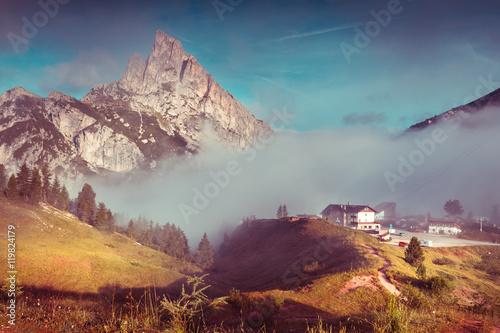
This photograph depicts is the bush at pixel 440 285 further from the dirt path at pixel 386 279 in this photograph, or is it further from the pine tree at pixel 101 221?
the pine tree at pixel 101 221

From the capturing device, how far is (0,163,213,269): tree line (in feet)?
214

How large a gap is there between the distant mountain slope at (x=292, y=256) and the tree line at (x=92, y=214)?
10577 millimetres

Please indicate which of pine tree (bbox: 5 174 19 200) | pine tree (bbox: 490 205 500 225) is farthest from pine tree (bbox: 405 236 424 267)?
pine tree (bbox: 490 205 500 225)

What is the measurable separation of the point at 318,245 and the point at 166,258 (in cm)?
4250

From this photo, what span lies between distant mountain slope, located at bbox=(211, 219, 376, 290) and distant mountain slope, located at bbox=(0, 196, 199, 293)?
13.5 meters

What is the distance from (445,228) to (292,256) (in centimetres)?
5614

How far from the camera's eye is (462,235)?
68875 millimetres

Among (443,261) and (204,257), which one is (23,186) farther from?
(443,261)

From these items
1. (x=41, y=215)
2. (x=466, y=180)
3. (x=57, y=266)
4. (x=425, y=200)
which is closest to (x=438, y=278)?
(x=57, y=266)

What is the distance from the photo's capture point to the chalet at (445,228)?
73312mm

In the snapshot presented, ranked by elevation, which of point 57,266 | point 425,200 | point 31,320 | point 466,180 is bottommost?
point 57,266

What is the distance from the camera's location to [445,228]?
74.2 m

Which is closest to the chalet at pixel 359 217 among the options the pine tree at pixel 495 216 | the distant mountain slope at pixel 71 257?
the distant mountain slope at pixel 71 257

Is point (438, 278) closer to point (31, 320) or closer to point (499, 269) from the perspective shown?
point (499, 269)
